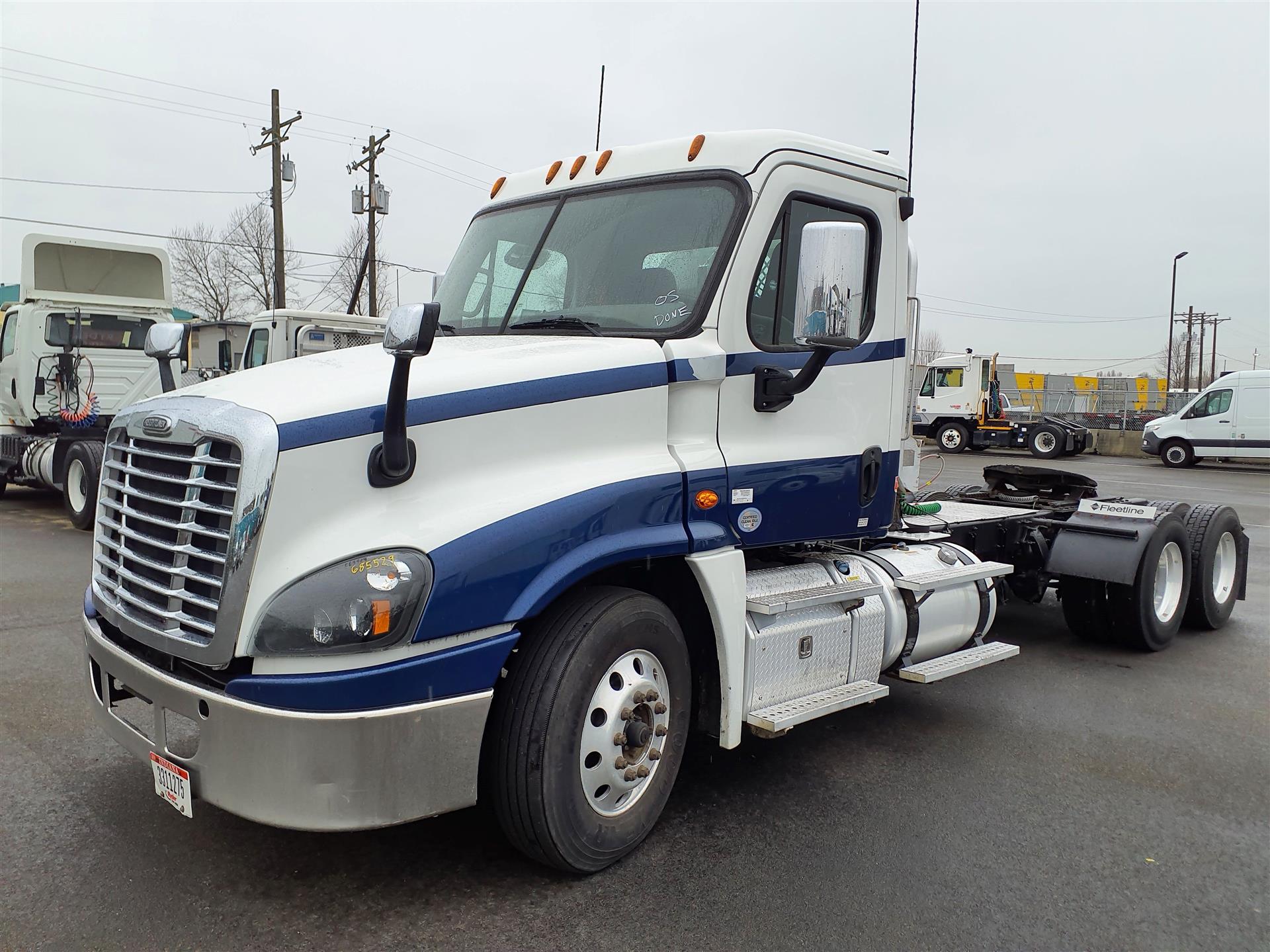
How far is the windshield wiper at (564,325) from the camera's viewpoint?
3873 mm

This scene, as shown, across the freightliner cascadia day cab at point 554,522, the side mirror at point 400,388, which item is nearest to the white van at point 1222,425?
the freightliner cascadia day cab at point 554,522

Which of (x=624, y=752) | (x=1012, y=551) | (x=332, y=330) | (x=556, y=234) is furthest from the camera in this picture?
(x=332, y=330)

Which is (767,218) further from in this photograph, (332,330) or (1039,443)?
(1039,443)

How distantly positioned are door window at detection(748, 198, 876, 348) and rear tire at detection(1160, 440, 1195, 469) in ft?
84.6

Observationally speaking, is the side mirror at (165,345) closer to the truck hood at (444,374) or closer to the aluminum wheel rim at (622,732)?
the truck hood at (444,374)

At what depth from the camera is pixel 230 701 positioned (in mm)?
2787

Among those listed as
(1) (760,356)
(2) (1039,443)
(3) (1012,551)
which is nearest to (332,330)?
(3) (1012,551)

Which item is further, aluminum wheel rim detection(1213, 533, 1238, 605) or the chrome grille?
aluminum wheel rim detection(1213, 533, 1238, 605)

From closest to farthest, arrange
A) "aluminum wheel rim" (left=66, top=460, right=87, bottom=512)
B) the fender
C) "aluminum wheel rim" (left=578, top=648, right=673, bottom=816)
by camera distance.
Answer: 1. "aluminum wheel rim" (left=578, top=648, right=673, bottom=816)
2. the fender
3. "aluminum wheel rim" (left=66, top=460, right=87, bottom=512)

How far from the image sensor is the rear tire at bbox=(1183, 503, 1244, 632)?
23.3ft

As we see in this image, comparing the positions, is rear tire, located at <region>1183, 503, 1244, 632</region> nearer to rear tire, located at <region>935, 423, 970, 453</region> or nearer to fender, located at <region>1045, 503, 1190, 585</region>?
fender, located at <region>1045, 503, 1190, 585</region>

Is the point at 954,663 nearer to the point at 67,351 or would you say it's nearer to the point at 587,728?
the point at 587,728

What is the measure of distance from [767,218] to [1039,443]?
27703mm

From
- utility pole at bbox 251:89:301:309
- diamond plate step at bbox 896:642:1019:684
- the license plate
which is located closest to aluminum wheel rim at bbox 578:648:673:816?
the license plate
